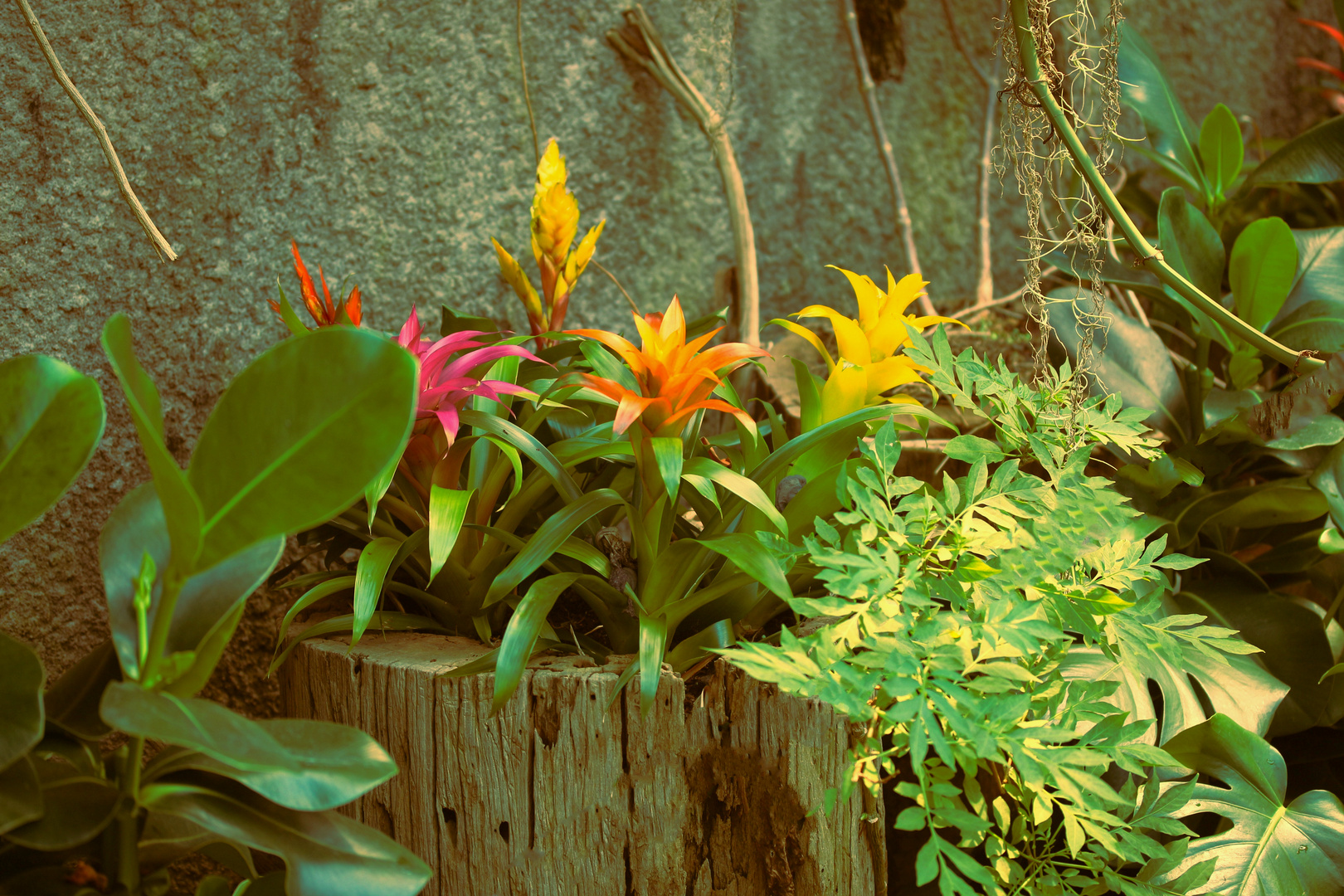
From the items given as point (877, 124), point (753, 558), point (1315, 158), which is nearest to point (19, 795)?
point (753, 558)

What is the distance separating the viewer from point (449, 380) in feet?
2.82

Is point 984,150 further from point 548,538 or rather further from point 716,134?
point 548,538

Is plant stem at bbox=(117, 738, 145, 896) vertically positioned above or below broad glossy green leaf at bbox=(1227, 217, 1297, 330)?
below

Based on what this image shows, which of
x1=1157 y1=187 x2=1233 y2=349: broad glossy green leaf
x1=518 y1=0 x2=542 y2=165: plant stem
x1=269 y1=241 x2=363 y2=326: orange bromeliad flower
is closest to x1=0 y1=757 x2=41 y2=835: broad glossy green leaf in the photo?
x1=269 y1=241 x2=363 y2=326: orange bromeliad flower

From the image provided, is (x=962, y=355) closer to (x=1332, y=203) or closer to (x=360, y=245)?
(x=360, y=245)

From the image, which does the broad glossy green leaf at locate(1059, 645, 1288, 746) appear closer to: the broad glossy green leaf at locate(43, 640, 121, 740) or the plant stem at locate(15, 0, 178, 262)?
the broad glossy green leaf at locate(43, 640, 121, 740)

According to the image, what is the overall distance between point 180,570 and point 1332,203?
7.87 ft

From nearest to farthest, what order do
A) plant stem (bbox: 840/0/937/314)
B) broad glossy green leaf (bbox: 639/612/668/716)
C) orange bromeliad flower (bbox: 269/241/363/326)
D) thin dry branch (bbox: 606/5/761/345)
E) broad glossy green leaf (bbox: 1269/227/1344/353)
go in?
broad glossy green leaf (bbox: 639/612/668/716), orange bromeliad flower (bbox: 269/241/363/326), broad glossy green leaf (bbox: 1269/227/1344/353), thin dry branch (bbox: 606/5/761/345), plant stem (bbox: 840/0/937/314)

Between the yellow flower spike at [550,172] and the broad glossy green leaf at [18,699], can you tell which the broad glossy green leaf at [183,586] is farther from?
the yellow flower spike at [550,172]

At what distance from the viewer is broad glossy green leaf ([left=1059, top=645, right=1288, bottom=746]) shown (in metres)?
0.96

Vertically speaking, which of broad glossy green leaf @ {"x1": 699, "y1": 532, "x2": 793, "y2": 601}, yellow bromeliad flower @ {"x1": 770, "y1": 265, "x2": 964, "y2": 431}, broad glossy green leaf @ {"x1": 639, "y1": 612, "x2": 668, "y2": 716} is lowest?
broad glossy green leaf @ {"x1": 639, "y1": 612, "x2": 668, "y2": 716}

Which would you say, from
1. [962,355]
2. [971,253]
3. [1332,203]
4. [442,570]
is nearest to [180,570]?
[442,570]

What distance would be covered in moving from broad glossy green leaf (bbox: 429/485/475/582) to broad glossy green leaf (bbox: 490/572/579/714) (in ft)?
0.30

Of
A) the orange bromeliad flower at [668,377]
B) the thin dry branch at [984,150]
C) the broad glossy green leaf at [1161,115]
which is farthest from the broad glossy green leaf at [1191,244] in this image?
the orange bromeliad flower at [668,377]
